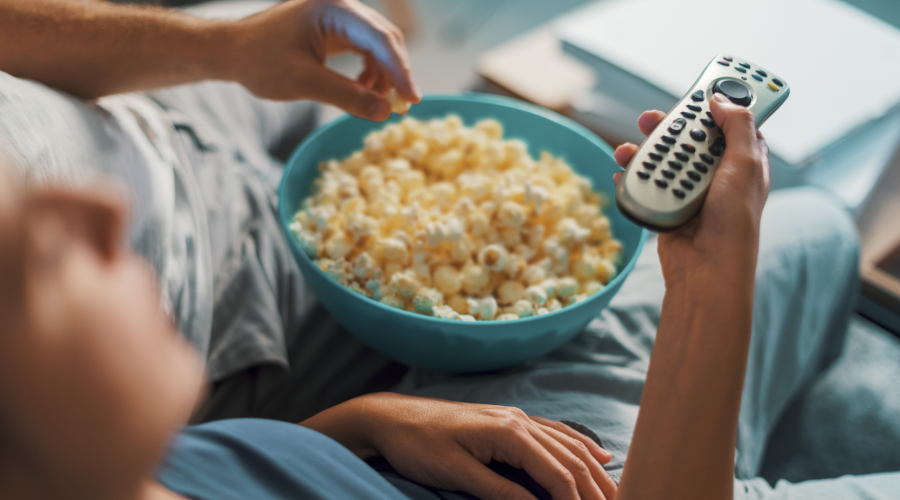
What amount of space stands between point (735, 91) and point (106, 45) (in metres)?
0.76

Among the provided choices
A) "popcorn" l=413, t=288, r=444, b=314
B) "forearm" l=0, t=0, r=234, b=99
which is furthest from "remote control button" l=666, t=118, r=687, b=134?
"forearm" l=0, t=0, r=234, b=99

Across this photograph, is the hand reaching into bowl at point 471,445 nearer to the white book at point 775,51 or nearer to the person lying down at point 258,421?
the person lying down at point 258,421

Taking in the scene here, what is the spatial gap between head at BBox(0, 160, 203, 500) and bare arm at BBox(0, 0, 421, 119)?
1.54 feet

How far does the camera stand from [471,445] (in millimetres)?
527

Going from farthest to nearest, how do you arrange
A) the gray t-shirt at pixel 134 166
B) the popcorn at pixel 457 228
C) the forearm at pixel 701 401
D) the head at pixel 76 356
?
the popcorn at pixel 457 228, the gray t-shirt at pixel 134 166, the forearm at pixel 701 401, the head at pixel 76 356

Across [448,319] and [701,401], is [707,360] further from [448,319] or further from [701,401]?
[448,319]

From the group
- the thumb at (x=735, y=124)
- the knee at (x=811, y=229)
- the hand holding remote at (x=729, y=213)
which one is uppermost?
the thumb at (x=735, y=124)

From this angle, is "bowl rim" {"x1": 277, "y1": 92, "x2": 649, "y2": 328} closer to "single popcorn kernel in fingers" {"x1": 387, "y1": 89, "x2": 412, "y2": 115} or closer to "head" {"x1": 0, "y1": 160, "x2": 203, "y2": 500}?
"single popcorn kernel in fingers" {"x1": 387, "y1": 89, "x2": 412, "y2": 115}

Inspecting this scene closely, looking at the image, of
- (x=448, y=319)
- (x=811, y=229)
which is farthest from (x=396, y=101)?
(x=811, y=229)

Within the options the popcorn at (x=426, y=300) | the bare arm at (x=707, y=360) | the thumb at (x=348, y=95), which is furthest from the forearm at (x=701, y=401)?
the thumb at (x=348, y=95)

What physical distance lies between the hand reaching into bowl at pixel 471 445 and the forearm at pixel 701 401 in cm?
9

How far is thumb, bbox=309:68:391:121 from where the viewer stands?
67 centimetres

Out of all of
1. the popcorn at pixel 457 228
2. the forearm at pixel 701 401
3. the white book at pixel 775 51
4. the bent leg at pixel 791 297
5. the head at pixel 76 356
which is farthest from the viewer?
the white book at pixel 775 51

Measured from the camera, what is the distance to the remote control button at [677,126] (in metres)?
0.50
